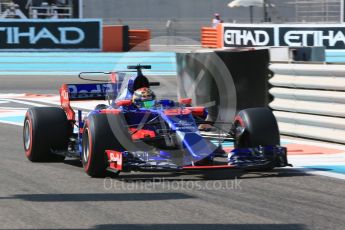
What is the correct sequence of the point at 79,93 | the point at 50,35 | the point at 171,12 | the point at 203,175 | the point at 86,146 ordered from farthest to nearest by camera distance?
1. the point at 171,12
2. the point at 50,35
3. the point at 79,93
4. the point at 203,175
5. the point at 86,146

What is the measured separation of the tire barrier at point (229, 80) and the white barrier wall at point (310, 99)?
0.67 ft

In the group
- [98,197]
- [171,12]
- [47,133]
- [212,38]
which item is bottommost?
[212,38]

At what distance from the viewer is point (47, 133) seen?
9.32 m

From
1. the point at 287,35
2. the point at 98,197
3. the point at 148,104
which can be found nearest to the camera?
the point at 98,197

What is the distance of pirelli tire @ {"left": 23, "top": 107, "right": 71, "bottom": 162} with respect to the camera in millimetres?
9297

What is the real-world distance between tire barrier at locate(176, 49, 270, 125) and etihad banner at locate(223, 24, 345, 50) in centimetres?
1661

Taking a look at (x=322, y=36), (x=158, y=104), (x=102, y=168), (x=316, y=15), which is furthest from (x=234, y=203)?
(x=316, y=15)

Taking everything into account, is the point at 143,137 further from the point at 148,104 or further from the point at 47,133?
the point at 47,133

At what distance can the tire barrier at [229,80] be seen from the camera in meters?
12.0

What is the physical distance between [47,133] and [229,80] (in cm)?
321

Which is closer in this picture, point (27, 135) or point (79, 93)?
point (27, 135)

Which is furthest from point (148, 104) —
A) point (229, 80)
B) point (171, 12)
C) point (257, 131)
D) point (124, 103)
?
point (171, 12)

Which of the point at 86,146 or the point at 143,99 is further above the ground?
the point at 143,99

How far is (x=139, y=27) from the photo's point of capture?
46281 mm
